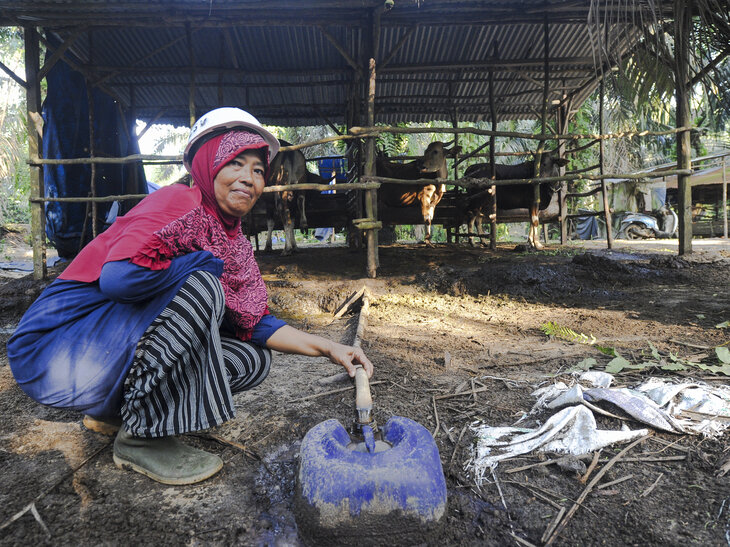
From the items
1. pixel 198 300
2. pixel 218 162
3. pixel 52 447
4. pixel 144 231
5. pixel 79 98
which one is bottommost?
pixel 52 447

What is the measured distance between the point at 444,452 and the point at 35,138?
20.1 feet

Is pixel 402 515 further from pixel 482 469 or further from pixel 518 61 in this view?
pixel 518 61

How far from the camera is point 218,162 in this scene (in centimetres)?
155

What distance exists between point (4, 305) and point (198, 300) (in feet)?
14.5

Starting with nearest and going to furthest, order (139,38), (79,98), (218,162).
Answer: (218,162) < (139,38) < (79,98)

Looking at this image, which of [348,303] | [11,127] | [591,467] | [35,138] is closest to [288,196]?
[35,138]

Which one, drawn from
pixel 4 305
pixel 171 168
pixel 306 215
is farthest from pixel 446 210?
pixel 171 168

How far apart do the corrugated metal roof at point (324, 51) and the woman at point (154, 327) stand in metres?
3.62

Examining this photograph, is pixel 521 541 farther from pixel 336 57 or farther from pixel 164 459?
pixel 336 57

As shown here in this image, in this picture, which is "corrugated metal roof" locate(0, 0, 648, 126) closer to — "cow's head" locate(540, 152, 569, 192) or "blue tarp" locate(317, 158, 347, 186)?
"blue tarp" locate(317, 158, 347, 186)

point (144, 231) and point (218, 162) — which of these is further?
point (218, 162)

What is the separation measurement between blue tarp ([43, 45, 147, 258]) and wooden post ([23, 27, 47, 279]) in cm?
92

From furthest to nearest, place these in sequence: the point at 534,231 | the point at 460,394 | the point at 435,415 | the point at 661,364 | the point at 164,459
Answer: the point at 534,231
the point at 661,364
the point at 460,394
the point at 435,415
the point at 164,459

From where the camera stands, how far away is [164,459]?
58.6 inches
